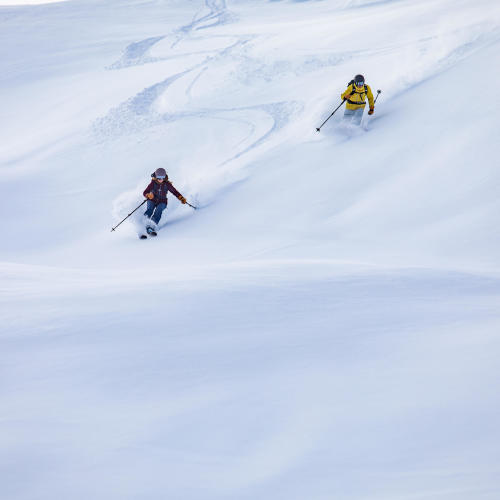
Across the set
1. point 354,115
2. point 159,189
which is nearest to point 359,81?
point 354,115

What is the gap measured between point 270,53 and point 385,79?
165 inches

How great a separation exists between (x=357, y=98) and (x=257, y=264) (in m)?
5.47

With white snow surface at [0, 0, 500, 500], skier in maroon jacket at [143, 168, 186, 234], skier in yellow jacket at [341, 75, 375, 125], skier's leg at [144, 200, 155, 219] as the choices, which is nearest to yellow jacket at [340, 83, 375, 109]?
skier in yellow jacket at [341, 75, 375, 125]

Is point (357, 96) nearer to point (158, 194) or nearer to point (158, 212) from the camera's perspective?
point (158, 194)

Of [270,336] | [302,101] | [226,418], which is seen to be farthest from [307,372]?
[302,101]

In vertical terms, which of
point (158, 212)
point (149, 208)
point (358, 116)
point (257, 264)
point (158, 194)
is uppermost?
point (358, 116)

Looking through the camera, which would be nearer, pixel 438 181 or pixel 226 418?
pixel 226 418

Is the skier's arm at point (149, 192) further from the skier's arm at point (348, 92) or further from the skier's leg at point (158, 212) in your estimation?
the skier's arm at point (348, 92)

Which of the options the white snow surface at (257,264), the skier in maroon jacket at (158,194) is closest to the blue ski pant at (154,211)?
the skier in maroon jacket at (158,194)

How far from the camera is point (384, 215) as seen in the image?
6.10m

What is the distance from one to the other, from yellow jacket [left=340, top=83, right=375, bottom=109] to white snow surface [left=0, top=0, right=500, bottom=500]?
0.50m

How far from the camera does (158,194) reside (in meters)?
7.11

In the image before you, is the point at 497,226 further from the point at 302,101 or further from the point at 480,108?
the point at 302,101

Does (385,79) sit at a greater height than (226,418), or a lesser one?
greater
